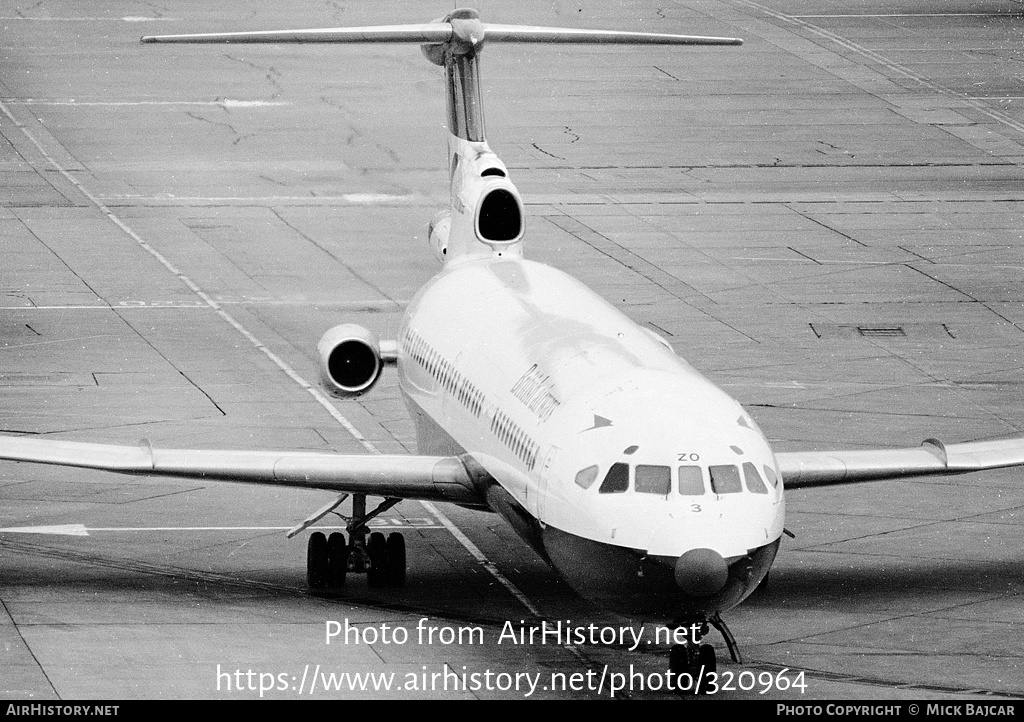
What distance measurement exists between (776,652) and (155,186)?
31.2 metres

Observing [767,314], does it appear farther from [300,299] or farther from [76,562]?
[76,562]

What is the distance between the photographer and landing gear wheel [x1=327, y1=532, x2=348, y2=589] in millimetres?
25734

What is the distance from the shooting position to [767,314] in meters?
41.2

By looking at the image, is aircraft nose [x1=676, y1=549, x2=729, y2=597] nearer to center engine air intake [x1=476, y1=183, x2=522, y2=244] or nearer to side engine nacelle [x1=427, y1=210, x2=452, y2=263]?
center engine air intake [x1=476, y1=183, x2=522, y2=244]

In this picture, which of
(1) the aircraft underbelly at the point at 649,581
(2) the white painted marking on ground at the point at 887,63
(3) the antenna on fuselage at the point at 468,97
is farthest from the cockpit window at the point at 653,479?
(2) the white painted marking on ground at the point at 887,63

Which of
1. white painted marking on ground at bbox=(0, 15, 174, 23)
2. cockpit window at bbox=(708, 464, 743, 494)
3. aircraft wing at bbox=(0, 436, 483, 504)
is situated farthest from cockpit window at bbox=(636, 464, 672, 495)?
white painted marking on ground at bbox=(0, 15, 174, 23)

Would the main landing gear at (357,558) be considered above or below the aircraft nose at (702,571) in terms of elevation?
below

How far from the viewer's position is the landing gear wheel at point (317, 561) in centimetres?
2573

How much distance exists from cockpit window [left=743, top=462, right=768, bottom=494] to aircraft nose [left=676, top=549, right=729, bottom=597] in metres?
1.10

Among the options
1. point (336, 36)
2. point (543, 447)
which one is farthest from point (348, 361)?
point (543, 447)

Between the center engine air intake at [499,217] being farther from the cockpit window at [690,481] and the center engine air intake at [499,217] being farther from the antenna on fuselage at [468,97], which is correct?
the cockpit window at [690,481]

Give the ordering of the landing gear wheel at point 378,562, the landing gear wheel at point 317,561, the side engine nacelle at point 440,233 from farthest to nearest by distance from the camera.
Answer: the side engine nacelle at point 440,233 → the landing gear wheel at point 378,562 → the landing gear wheel at point 317,561

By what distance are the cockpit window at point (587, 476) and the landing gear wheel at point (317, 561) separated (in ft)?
18.2

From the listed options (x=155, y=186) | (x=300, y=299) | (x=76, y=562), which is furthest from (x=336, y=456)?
(x=155, y=186)
